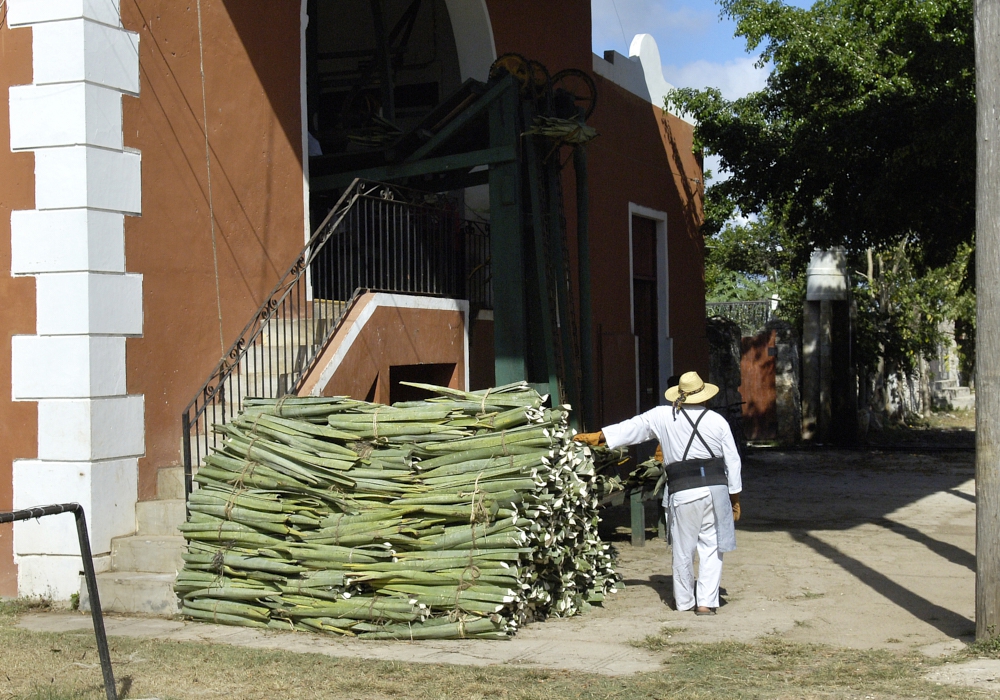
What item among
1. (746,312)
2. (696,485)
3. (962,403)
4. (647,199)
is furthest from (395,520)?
(962,403)

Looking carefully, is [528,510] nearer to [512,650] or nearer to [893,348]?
[512,650]

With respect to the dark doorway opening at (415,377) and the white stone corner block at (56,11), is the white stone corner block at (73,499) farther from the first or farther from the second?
the white stone corner block at (56,11)

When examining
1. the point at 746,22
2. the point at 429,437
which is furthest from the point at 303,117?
the point at 746,22

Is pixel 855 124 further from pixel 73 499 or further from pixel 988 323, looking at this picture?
pixel 73 499

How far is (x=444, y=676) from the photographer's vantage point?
5402 mm

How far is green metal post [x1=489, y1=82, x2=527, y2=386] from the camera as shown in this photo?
9180mm

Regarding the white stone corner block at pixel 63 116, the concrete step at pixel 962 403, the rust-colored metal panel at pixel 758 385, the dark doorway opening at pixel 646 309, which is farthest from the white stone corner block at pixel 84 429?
the concrete step at pixel 962 403

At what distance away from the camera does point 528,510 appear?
6.42m

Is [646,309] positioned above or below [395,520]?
above

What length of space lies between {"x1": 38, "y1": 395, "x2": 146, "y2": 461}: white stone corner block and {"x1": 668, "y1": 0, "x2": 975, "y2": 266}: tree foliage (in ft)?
39.2

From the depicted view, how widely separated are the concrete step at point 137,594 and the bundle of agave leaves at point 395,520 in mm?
181

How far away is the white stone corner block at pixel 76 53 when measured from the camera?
24.6 feet

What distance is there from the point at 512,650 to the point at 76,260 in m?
4.19

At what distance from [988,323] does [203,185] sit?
19.5 ft
